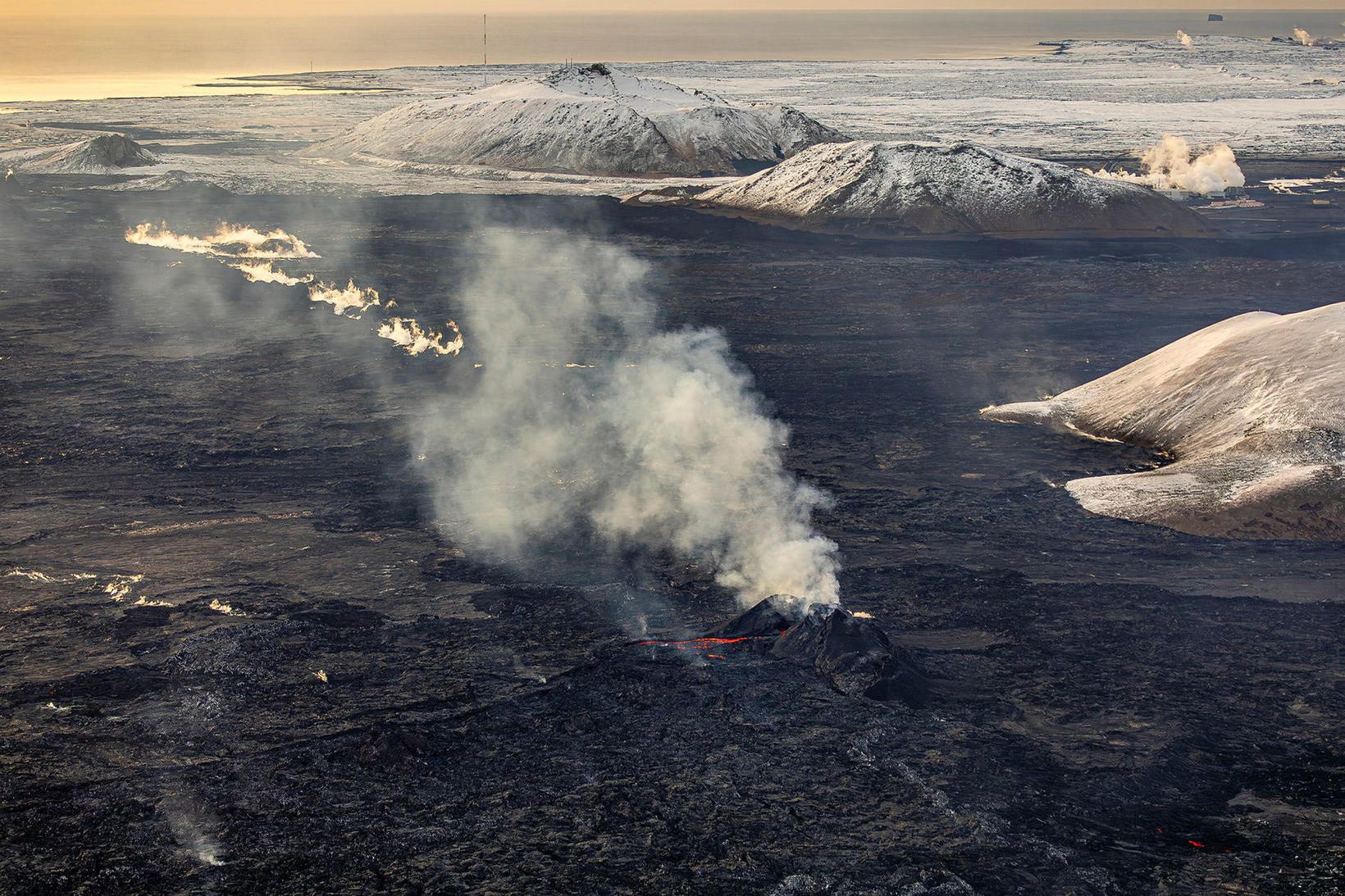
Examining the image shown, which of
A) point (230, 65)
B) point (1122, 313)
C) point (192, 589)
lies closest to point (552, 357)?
point (192, 589)

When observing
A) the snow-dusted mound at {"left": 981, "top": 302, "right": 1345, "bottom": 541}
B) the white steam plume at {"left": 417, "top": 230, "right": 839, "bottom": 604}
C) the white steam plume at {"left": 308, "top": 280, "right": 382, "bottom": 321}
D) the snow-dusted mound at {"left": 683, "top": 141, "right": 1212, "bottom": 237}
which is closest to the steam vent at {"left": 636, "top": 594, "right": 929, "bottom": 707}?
the white steam plume at {"left": 417, "top": 230, "right": 839, "bottom": 604}

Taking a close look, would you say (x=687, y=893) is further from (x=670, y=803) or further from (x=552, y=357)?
(x=552, y=357)

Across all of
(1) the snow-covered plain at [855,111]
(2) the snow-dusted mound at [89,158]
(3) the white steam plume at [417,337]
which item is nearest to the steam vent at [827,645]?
(3) the white steam plume at [417,337]

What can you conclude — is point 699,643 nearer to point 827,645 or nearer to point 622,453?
point 827,645

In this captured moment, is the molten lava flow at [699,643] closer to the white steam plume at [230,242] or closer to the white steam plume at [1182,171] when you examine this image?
the white steam plume at [230,242]

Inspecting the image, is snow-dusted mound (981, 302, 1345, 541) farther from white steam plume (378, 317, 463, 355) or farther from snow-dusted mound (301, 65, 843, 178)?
snow-dusted mound (301, 65, 843, 178)
